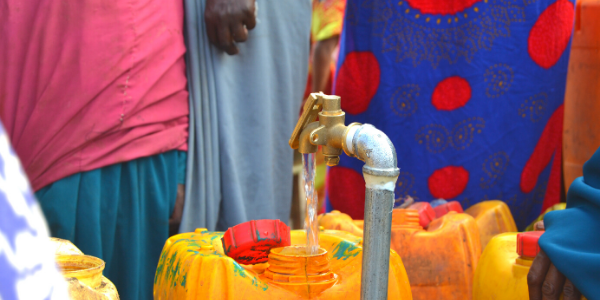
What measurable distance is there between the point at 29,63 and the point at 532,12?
136cm

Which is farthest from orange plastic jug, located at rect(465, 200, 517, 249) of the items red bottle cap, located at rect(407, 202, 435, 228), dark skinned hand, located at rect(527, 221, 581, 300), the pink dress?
the pink dress

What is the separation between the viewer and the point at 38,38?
1.30m

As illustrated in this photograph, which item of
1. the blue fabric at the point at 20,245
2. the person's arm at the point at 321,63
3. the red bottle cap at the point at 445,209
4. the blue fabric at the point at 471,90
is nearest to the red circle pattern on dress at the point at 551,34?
the blue fabric at the point at 471,90

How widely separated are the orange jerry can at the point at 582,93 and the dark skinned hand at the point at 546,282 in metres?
0.81

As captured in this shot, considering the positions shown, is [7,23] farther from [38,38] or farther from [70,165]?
[70,165]

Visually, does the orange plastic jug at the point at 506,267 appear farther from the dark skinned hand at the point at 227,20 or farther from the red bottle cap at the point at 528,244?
the dark skinned hand at the point at 227,20

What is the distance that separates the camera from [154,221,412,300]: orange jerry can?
877 millimetres

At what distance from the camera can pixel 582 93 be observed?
5.65 ft

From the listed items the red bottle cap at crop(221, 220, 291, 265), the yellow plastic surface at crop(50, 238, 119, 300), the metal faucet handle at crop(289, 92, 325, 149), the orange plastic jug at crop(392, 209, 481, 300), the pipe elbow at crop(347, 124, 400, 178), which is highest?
the metal faucet handle at crop(289, 92, 325, 149)

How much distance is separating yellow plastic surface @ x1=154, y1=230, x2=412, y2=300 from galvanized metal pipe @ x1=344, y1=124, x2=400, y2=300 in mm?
125

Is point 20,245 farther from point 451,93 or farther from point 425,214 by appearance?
point 451,93

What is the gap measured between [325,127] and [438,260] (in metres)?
0.54

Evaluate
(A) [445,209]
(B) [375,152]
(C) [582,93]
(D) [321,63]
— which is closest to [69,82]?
(B) [375,152]

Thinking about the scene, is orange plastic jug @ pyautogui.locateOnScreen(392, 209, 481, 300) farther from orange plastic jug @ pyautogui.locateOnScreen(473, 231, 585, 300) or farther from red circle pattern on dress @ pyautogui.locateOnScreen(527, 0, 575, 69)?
red circle pattern on dress @ pyautogui.locateOnScreen(527, 0, 575, 69)
